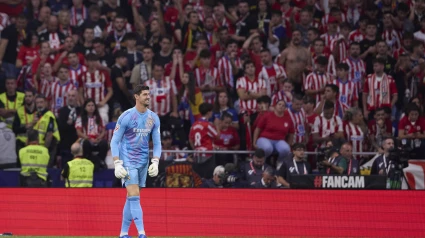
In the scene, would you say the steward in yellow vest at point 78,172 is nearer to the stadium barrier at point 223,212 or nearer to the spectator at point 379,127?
the stadium barrier at point 223,212

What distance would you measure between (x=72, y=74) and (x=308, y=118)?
17.7ft

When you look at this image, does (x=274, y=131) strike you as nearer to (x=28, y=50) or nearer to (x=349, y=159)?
(x=349, y=159)

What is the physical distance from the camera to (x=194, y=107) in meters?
21.5

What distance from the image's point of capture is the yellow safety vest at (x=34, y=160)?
19062mm

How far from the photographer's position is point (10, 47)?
22562 mm

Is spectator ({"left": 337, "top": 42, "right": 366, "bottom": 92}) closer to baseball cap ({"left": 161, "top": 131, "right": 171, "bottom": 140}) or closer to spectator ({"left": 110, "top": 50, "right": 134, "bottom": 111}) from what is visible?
baseball cap ({"left": 161, "top": 131, "right": 171, "bottom": 140})

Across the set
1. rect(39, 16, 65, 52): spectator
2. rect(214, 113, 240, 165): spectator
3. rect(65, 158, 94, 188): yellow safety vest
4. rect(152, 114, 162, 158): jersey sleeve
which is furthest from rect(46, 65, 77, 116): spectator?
rect(152, 114, 162, 158): jersey sleeve

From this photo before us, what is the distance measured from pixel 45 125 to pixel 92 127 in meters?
0.99

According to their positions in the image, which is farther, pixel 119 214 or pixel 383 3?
pixel 383 3

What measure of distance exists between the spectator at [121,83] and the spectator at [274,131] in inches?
134

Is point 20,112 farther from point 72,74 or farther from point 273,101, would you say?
point 273,101

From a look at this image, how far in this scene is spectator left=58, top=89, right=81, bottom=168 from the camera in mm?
20891

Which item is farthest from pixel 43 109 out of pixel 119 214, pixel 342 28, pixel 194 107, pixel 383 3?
pixel 383 3

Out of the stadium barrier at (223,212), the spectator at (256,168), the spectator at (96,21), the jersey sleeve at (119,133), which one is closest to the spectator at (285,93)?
the spectator at (256,168)
